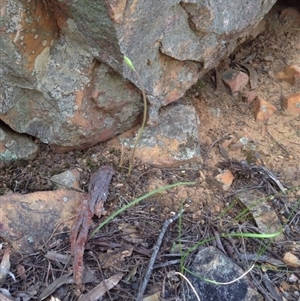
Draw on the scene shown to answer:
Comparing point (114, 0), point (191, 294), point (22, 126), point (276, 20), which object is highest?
point (114, 0)

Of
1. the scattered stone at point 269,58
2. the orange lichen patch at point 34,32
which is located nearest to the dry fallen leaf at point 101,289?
the orange lichen patch at point 34,32

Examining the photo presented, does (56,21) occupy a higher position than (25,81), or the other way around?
(56,21)

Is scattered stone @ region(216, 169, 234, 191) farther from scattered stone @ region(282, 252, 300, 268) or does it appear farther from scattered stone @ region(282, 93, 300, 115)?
scattered stone @ region(282, 93, 300, 115)

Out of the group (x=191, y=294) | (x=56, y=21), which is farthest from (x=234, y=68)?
(x=191, y=294)

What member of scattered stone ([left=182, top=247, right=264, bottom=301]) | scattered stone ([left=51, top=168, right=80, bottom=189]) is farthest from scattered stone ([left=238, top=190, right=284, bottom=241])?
scattered stone ([left=51, top=168, right=80, bottom=189])

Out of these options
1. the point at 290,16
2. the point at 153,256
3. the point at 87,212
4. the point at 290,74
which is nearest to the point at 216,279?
the point at 153,256

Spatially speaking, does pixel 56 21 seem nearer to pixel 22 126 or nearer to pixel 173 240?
pixel 22 126
